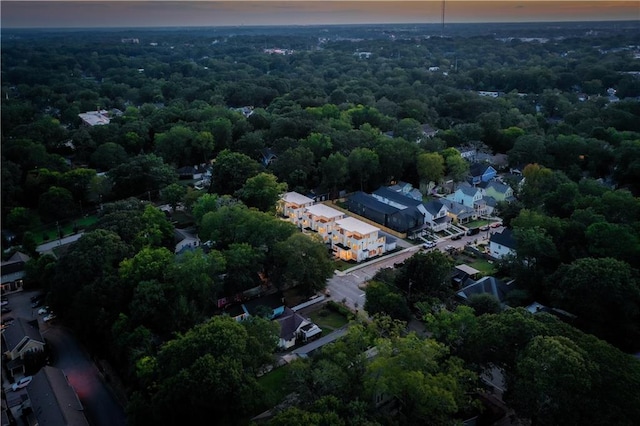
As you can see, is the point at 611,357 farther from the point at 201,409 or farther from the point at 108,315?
the point at 108,315

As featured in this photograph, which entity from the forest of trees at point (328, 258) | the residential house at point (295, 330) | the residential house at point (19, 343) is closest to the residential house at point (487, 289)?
the forest of trees at point (328, 258)

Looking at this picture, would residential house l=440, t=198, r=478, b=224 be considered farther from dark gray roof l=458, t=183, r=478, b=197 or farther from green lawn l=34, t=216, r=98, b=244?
green lawn l=34, t=216, r=98, b=244

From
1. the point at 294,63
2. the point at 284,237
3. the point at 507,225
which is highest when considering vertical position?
the point at 294,63

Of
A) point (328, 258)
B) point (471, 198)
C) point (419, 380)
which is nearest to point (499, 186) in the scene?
point (471, 198)

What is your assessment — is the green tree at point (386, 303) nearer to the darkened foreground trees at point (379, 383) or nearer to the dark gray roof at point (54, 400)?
the darkened foreground trees at point (379, 383)

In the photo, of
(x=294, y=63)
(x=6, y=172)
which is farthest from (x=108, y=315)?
(x=294, y=63)

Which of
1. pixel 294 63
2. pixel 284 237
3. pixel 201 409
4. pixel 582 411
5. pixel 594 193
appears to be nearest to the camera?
pixel 582 411
